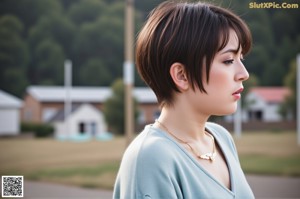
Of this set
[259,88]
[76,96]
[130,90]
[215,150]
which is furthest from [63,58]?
[215,150]

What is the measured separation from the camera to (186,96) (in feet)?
1.69

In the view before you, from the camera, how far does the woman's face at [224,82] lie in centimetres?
50

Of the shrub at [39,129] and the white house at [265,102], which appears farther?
the white house at [265,102]

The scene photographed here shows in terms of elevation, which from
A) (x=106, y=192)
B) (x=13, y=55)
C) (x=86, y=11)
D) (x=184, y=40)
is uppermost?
(x=86, y=11)

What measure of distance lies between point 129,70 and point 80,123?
17.3 inches

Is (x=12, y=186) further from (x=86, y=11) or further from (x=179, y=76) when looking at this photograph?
(x=86, y=11)

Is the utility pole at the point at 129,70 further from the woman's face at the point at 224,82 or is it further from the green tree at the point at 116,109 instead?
the woman's face at the point at 224,82

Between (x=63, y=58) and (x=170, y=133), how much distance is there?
2.35 metres

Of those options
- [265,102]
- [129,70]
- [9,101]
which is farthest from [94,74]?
[265,102]

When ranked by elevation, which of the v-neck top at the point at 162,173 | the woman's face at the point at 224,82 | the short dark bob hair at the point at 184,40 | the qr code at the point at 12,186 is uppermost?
the short dark bob hair at the point at 184,40

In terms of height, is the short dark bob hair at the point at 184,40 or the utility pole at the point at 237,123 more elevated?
the short dark bob hair at the point at 184,40

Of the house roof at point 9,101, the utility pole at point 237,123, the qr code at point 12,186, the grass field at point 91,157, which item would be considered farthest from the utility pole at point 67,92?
the qr code at point 12,186

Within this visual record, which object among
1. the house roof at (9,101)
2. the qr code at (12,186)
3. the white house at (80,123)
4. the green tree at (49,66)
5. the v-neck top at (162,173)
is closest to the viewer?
the v-neck top at (162,173)

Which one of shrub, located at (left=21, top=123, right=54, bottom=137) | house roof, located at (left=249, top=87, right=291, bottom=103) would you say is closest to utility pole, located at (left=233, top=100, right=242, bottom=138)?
house roof, located at (left=249, top=87, right=291, bottom=103)
